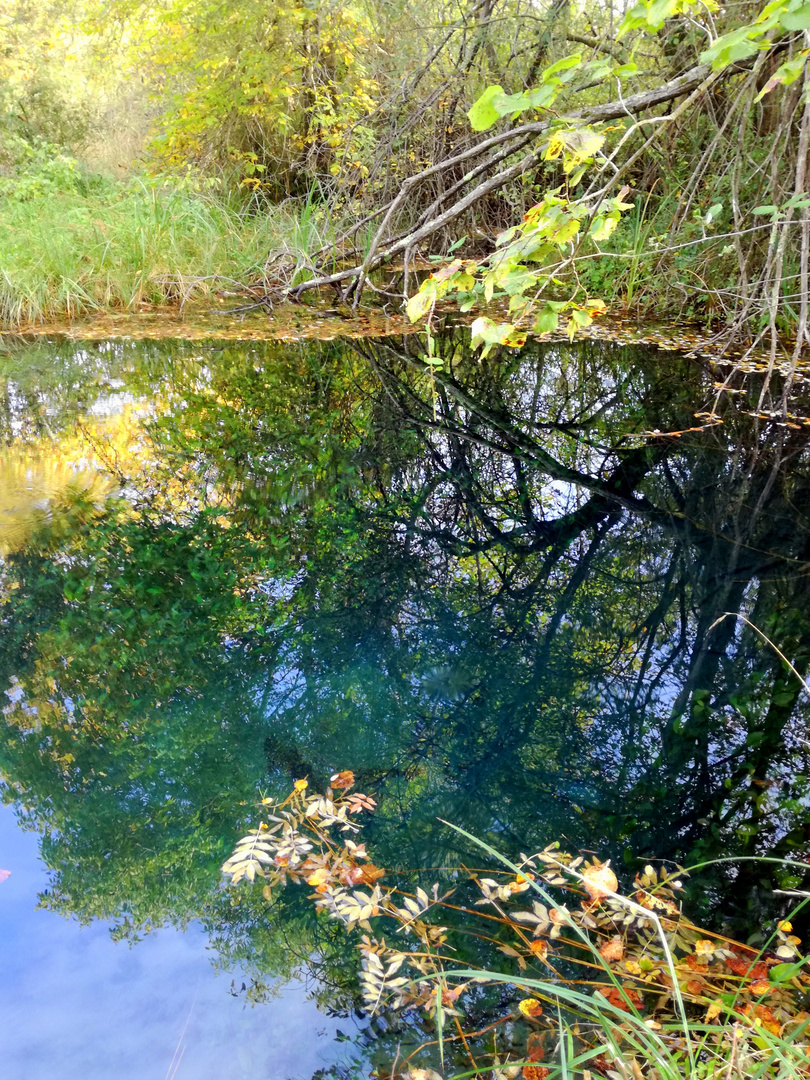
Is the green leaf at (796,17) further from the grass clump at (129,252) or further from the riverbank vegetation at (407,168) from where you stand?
the grass clump at (129,252)

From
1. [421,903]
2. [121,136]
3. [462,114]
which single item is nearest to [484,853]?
[421,903]

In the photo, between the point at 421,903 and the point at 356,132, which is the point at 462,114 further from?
the point at 421,903

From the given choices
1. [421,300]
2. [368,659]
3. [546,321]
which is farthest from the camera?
[368,659]

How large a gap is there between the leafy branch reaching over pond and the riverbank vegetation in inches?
92.5

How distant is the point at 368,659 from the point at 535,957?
3.24 feet

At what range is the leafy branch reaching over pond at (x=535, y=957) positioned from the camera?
1104mm

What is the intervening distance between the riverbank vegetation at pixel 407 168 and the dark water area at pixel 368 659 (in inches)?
39.2

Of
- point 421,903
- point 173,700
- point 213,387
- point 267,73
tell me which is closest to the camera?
point 421,903

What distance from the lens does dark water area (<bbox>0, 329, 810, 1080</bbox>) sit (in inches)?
56.1

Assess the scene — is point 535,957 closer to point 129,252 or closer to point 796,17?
point 796,17

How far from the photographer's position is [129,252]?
6012 millimetres

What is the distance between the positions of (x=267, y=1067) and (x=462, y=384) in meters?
3.90

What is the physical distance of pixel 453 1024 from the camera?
3.91 ft

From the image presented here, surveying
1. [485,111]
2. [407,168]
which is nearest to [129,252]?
[407,168]
